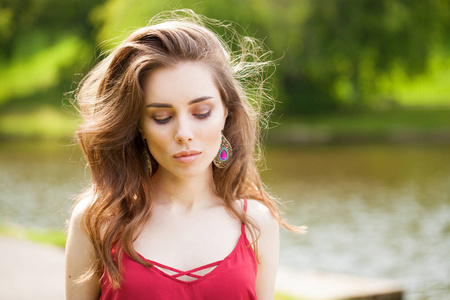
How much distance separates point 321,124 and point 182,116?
22088 mm

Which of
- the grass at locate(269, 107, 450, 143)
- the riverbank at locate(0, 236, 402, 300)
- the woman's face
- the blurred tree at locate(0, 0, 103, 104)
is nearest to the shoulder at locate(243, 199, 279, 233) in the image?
the woman's face

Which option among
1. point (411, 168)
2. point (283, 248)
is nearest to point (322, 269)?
point (283, 248)

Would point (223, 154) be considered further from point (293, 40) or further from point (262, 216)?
point (293, 40)

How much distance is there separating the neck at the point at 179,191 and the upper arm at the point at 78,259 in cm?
22

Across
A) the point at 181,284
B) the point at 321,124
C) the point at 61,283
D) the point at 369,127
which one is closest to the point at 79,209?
the point at 181,284

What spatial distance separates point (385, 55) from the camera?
2456 cm

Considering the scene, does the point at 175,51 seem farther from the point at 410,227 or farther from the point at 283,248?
the point at 410,227

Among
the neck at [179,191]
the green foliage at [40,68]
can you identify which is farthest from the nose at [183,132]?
the green foliage at [40,68]

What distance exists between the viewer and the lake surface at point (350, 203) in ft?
25.1

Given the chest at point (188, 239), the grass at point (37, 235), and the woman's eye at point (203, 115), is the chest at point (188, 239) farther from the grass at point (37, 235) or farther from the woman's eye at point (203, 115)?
the grass at point (37, 235)

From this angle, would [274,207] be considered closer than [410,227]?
Yes

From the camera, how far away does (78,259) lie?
1.96 meters

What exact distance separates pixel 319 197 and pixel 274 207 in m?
9.34

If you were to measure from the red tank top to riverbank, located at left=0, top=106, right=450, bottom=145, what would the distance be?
51.2 feet
